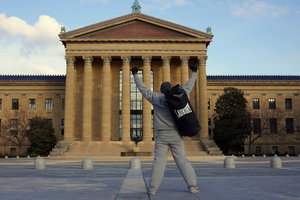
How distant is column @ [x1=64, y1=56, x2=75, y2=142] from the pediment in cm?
556

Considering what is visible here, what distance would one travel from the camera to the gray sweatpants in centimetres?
805

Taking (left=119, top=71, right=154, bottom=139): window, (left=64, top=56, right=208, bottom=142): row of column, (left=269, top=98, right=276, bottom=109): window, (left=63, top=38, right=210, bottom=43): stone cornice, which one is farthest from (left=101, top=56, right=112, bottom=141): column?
(left=269, top=98, right=276, bottom=109): window

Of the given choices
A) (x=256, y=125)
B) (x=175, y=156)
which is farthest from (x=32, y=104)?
(x=175, y=156)

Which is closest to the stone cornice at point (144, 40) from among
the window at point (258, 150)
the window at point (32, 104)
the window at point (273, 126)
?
the window at point (32, 104)

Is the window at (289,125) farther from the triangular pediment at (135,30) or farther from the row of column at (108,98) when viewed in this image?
the triangular pediment at (135,30)

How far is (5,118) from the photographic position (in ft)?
203

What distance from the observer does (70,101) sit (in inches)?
2019

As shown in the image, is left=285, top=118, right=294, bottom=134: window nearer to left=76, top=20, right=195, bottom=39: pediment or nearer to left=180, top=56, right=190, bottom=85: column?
left=180, top=56, right=190, bottom=85: column

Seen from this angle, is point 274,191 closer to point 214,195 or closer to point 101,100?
point 214,195

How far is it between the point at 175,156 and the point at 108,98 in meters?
43.6

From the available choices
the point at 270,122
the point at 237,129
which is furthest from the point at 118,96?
the point at 270,122

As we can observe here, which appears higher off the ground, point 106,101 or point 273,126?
point 106,101

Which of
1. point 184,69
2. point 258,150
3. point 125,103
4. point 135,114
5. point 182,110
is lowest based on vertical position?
point 258,150

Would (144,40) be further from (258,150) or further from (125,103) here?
(258,150)
